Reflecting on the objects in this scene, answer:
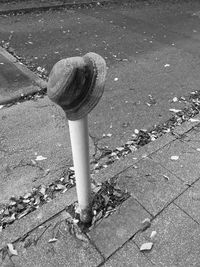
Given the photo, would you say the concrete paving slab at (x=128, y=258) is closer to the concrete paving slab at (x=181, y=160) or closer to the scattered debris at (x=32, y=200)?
the scattered debris at (x=32, y=200)

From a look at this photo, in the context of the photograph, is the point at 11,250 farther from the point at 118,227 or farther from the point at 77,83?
the point at 77,83

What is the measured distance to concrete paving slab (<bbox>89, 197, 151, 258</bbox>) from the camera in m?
2.30

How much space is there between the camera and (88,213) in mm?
2402

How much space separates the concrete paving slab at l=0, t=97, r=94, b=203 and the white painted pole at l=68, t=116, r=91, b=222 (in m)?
0.68

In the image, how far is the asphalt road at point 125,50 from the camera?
4070 millimetres

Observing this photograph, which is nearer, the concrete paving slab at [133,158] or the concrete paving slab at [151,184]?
the concrete paving slab at [151,184]

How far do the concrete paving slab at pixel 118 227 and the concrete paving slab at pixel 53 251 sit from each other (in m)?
0.08

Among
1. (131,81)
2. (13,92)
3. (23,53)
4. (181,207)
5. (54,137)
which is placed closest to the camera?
(181,207)

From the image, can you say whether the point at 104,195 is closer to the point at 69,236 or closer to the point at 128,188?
the point at 128,188

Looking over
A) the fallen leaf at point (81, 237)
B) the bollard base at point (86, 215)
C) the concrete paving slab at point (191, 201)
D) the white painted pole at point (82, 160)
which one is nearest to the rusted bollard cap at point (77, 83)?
the white painted pole at point (82, 160)

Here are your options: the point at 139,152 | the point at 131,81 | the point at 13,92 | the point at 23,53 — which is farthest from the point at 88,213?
the point at 23,53

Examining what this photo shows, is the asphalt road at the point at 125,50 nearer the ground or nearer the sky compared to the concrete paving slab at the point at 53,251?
nearer the ground

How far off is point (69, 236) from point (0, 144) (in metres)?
1.55

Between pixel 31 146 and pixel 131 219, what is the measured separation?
1509mm
